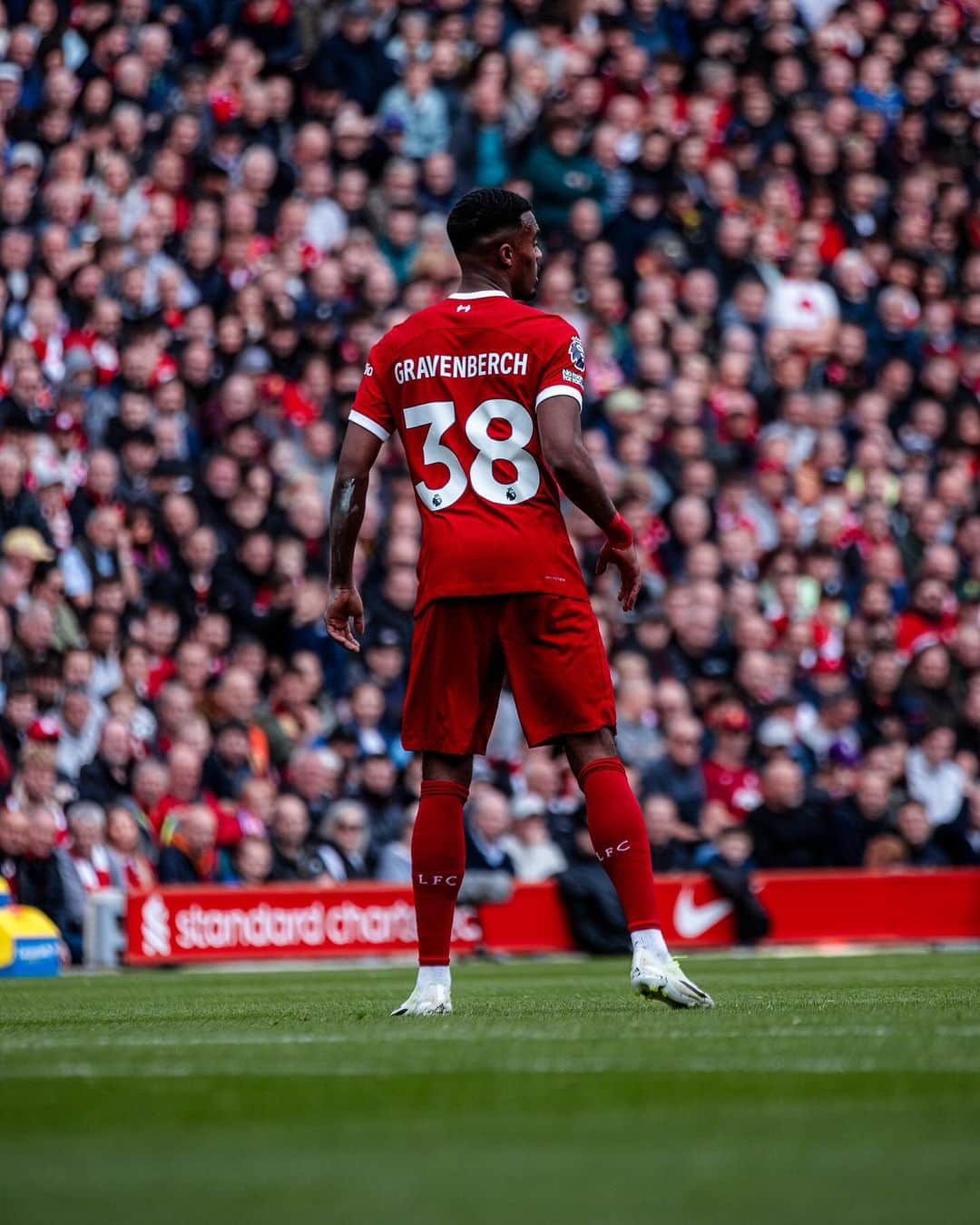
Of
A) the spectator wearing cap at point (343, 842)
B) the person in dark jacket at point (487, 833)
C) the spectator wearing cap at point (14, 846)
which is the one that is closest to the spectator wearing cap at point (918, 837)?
the person in dark jacket at point (487, 833)

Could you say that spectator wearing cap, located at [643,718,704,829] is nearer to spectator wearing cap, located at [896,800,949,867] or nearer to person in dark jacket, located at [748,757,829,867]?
person in dark jacket, located at [748,757,829,867]

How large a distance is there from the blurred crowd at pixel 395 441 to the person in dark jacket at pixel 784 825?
23mm

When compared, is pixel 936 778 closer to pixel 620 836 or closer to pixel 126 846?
pixel 126 846

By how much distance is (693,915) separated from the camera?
13188mm

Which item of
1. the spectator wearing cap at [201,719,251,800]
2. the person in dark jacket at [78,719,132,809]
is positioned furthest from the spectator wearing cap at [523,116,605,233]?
the person in dark jacket at [78,719,132,809]

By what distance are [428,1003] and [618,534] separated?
1423 millimetres

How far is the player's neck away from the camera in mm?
6906

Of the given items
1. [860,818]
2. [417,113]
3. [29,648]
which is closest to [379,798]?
[29,648]

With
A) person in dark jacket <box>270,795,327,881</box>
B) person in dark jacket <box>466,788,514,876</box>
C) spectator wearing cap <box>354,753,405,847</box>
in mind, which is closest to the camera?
person in dark jacket <box>270,795,327,881</box>

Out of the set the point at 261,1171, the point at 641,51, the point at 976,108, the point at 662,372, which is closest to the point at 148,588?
the point at 662,372

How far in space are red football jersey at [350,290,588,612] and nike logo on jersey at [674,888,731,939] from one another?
661cm

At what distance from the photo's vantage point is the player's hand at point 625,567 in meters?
6.71

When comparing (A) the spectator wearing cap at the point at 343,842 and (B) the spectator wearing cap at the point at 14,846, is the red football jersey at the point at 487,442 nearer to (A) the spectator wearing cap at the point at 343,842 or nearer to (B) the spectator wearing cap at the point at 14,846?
(B) the spectator wearing cap at the point at 14,846

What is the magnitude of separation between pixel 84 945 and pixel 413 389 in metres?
6.13
